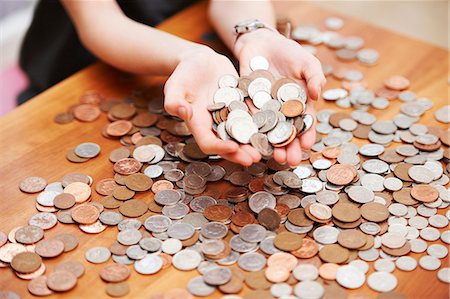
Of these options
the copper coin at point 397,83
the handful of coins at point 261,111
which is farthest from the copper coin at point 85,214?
the copper coin at point 397,83

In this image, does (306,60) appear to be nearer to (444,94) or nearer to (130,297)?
(444,94)

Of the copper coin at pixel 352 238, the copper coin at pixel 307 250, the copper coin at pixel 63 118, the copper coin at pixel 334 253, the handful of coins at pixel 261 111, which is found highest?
the handful of coins at pixel 261 111

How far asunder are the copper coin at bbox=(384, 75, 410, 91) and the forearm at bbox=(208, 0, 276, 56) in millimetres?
256

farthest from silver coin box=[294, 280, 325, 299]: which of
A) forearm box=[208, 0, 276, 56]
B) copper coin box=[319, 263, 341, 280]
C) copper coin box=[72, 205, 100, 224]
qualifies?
forearm box=[208, 0, 276, 56]

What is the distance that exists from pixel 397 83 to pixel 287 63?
0.27 m

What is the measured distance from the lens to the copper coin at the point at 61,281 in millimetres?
974

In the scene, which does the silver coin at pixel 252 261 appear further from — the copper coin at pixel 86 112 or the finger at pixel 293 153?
the copper coin at pixel 86 112

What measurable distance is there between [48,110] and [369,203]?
634mm

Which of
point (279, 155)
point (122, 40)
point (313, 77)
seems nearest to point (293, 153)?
point (279, 155)

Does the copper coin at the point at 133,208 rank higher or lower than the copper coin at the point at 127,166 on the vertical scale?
higher

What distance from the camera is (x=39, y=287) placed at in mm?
979

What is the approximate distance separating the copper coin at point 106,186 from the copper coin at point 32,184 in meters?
0.09

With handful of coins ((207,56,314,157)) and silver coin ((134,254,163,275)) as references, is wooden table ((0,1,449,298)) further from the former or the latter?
handful of coins ((207,56,314,157))

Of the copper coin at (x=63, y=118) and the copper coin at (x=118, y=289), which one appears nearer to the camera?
the copper coin at (x=118, y=289)
